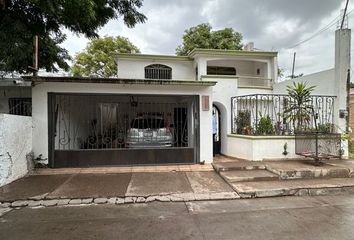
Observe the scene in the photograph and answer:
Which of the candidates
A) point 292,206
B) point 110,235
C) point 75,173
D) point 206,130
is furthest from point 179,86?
point 110,235

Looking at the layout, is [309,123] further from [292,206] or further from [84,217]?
[84,217]

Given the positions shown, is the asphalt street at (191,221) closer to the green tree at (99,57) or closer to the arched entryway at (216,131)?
the arched entryway at (216,131)

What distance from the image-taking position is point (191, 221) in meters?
4.25

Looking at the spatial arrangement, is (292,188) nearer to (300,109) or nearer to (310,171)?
(310,171)

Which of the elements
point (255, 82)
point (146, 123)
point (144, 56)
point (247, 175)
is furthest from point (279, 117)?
point (144, 56)

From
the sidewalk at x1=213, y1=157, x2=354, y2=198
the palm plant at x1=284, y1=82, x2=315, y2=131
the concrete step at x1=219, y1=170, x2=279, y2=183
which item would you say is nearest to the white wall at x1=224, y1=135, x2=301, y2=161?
the sidewalk at x1=213, y1=157, x2=354, y2=198

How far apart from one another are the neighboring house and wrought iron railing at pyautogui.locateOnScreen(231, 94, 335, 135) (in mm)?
41

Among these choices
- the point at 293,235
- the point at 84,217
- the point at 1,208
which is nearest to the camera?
the point at 293,235

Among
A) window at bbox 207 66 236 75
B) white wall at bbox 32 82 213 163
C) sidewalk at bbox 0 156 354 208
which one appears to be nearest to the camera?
sidewalk at bbox 0 156 354 208

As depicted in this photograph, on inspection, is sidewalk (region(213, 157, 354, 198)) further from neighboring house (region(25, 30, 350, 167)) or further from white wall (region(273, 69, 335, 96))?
white wall (region(273, 69, 335, 96))

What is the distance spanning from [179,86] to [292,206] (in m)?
5.00

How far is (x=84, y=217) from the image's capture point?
446 cm

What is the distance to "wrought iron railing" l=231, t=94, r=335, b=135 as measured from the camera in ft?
29.6

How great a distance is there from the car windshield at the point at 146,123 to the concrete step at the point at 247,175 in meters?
3.06
